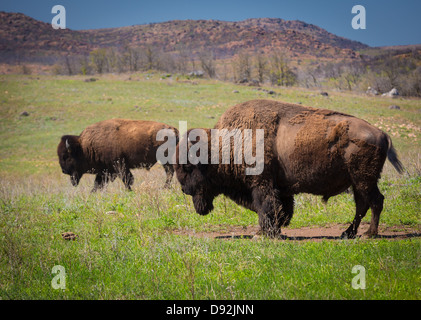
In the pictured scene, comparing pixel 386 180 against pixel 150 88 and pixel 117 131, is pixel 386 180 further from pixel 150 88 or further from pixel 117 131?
pixel 150 88

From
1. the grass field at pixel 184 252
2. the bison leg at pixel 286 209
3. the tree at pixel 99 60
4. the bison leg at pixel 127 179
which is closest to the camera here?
the grass field at pixel 184 252

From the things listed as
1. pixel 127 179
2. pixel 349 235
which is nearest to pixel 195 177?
pixel 349 235

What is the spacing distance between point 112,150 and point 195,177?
7.73 metres

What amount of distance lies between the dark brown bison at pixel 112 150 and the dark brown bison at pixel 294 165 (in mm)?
6633

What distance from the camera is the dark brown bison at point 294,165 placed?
5.67 meters

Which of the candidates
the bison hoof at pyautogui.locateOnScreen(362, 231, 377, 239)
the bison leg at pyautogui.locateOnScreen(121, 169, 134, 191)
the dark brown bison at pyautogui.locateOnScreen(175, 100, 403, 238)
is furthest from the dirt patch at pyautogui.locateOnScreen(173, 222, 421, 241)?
the bison leg at pyautogui.locateOnScreen(121, 169, 134, 191)

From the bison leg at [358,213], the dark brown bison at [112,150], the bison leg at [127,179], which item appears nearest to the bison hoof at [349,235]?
the bison leg at [358,213]

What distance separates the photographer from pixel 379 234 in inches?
247

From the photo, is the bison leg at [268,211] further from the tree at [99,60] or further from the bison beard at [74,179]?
the tree at [99,60]

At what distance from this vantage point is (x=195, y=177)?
688 centimetres

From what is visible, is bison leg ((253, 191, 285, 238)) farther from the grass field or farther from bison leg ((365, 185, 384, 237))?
bison leg ((365, 185, 384, 237))

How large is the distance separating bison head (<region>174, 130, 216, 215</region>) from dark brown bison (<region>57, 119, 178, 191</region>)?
6234 mm

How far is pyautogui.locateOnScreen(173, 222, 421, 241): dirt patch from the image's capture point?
6152 millimetres

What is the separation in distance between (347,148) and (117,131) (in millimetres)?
10247
